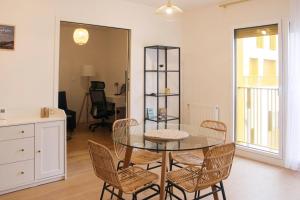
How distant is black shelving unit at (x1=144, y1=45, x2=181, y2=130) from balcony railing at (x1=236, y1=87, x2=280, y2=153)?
3.82 ft

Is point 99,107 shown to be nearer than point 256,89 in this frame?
No

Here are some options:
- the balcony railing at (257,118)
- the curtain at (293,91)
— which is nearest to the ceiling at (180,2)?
the curtain at (293,91)

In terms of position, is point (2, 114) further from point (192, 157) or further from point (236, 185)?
point (236, 185)

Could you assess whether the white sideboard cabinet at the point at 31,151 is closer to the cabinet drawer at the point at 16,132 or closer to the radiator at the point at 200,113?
the cabinet drawer at the point at 16,132

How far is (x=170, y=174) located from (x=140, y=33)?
2841 millimetres

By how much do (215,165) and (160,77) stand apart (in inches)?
119

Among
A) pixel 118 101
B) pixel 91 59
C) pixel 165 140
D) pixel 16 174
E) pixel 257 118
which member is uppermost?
pixel 91 59

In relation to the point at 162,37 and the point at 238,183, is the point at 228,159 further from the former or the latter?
the point at 162,37

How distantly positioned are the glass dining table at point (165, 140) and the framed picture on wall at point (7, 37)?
1.76 meters

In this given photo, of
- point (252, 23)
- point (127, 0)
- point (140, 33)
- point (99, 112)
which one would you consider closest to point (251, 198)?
point (252, 23)

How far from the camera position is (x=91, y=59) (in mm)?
7207

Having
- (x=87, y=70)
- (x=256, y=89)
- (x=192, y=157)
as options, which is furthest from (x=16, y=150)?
(x=87, y=70)

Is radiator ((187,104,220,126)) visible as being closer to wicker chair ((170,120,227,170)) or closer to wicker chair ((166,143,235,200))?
wicker chair ((170,120,227,170))

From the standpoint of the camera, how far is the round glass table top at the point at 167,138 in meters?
2.33
